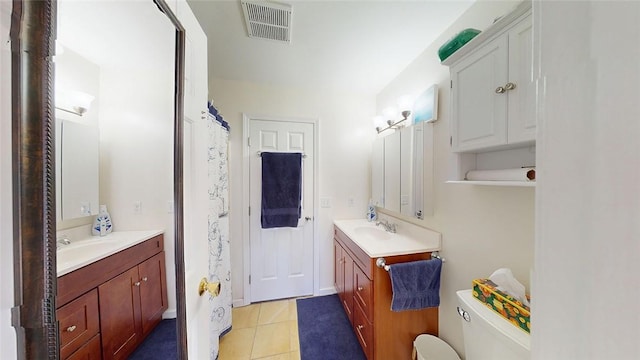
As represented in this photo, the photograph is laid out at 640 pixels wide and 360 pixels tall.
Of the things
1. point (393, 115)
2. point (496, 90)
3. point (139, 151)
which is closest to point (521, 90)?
point (496, 90)

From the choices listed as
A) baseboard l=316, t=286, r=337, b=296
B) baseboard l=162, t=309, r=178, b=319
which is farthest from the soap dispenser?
baseboard l=316, t=286, r=337, b=296

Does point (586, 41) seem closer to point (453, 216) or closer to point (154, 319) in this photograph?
point (154, 319)

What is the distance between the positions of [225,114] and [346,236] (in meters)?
1.65

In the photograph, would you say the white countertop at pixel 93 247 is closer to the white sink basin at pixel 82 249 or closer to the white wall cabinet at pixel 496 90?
the white sink basin at pixel 82 249

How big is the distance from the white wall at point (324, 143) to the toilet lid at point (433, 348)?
1.11 meters

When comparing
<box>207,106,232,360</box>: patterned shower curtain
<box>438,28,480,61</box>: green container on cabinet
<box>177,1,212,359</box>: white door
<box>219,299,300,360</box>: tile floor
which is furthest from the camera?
<box>219,299,300,360</box>: tile floor

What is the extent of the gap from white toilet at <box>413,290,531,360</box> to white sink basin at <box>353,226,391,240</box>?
2.96ft

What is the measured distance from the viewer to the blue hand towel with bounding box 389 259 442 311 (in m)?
1.29

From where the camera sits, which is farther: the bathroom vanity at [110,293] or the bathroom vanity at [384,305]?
the bathroom vanity at [384,305]

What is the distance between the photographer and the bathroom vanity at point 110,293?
386mm

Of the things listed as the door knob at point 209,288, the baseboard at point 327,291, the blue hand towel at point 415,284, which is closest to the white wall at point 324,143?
the baseboard at point 327,291

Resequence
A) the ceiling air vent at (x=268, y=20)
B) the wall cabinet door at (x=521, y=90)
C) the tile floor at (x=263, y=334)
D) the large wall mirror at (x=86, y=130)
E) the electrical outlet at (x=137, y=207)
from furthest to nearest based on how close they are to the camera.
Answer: the tile floor at (x=263, y=334) < the ceiling air vent at (x=268, y=20) < the wall cabinet door at (x=521, y=90) < the electrical outlet at (x=137, y=207) < the large wall mirror at (x=86, y=130)

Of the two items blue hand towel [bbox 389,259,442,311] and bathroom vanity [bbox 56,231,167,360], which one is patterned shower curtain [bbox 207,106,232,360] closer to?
bathroom vanity [bbox 56,231,167,360]

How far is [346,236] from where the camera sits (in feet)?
6.27
